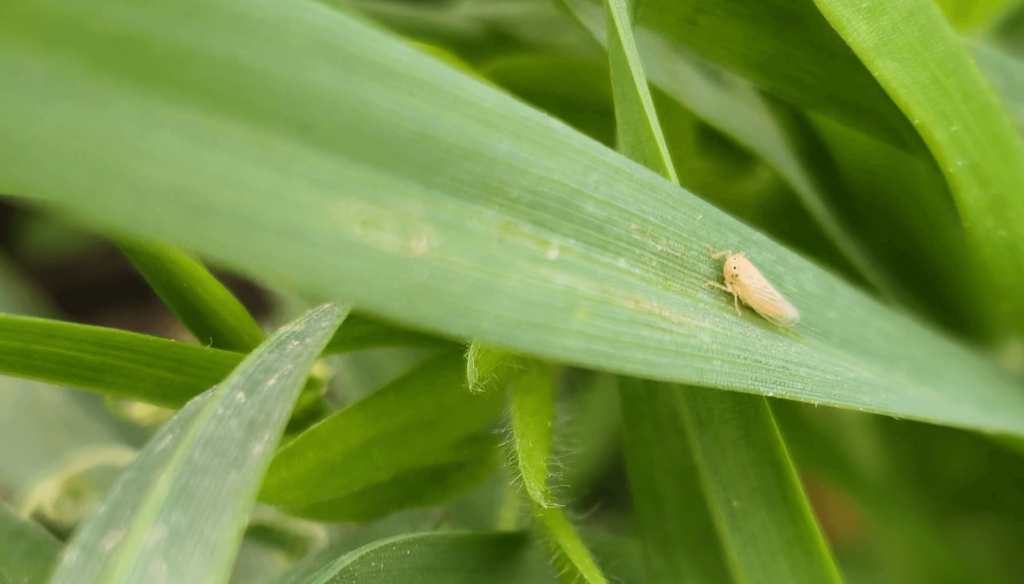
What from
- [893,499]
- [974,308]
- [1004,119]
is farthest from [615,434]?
[1004,119]

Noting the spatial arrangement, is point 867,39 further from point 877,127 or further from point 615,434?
point 615,434

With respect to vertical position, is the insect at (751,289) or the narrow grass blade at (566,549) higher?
the insect at (751,289)

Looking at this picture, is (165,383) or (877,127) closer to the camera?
(165,383)

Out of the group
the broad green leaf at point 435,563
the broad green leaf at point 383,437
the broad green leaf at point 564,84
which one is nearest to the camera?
the broad green leaf at point 435,563

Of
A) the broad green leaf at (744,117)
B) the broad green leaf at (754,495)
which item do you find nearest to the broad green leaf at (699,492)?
the broad green leaf at (754,495)

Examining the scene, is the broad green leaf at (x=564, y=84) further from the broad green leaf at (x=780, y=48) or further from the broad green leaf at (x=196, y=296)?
the broad green leaf at (x=196, y=296)

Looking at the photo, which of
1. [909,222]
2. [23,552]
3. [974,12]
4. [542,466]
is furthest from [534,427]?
[974,12]
